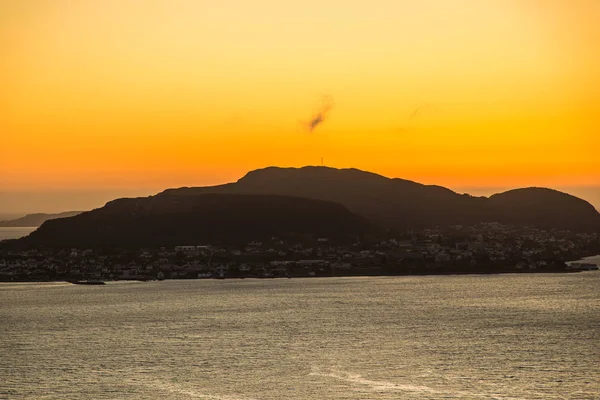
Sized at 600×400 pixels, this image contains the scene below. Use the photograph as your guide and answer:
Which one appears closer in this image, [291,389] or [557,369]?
[291,389]

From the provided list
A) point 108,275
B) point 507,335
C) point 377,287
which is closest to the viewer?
point 507,335

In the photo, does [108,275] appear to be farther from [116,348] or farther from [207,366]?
[207,366]

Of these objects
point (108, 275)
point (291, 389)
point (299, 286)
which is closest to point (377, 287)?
point (299, 286)

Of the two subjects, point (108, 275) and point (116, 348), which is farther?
point (108, 275)

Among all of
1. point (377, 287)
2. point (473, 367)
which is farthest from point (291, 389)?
point (377, 287)

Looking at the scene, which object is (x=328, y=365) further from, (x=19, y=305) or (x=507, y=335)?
(x=19, y=305)

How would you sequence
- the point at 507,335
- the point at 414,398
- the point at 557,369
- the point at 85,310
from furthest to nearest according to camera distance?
the point at 85,310 → the point at 507,335 → the point at 557,369 → the point at 414,398
